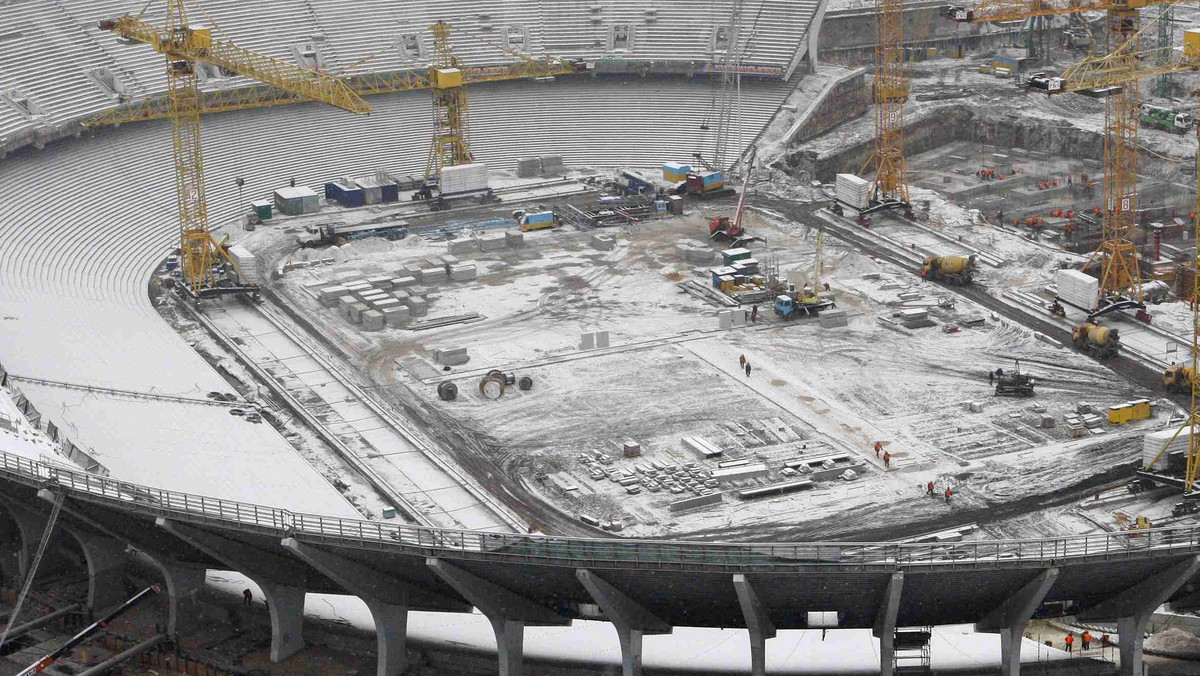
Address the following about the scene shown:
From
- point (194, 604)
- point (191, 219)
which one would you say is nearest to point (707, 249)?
Answer: point (191, 219)

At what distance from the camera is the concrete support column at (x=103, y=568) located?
4788cm

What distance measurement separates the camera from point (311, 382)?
2699 inches

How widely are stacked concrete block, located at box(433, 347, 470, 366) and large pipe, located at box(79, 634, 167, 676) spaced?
86.0 ft

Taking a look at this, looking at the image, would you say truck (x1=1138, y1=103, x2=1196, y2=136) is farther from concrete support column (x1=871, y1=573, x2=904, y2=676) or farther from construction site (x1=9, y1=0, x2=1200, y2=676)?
concrete support column (x1=871, y1=573, x2=904, y2=676)

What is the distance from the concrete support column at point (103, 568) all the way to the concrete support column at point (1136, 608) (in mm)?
25394

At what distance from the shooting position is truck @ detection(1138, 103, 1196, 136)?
97688 millimetres

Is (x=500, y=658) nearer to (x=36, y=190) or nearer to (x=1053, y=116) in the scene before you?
(x=36, y=190)

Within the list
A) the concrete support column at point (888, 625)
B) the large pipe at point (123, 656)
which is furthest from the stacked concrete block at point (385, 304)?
the concrete support column at point (888, 625)

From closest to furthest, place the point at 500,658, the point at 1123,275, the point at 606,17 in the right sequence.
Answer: the point at 500,658 < the point at 1123,275 < the point at 606,17

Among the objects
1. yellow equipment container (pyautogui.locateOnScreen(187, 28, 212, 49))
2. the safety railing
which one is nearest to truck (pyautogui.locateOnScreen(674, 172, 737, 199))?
yellow equipment container (pyautogui.locateOnScreen(187, 28, 212, 49))

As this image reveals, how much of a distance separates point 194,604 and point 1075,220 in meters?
55.0

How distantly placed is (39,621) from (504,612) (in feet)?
43.2

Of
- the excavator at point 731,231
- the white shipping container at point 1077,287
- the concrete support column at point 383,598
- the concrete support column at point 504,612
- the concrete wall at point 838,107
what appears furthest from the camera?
the concrete wall at point 838,107

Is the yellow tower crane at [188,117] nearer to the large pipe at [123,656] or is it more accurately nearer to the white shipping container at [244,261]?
the white shipping container at [244,261]
